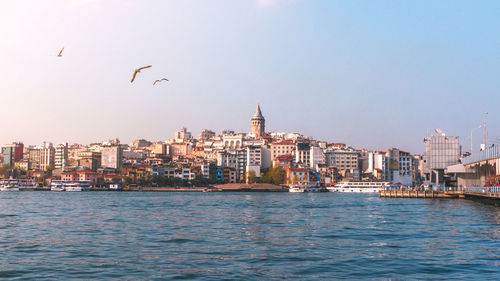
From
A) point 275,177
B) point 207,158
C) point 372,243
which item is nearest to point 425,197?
point 372,243

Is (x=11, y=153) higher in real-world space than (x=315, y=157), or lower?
higher

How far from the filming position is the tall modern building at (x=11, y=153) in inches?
6855

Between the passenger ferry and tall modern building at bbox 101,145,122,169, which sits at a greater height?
tall modern building at bbox 101,145,122,169

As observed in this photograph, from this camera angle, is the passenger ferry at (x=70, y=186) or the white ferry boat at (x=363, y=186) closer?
the white ferry boat at (x=363, y=186)

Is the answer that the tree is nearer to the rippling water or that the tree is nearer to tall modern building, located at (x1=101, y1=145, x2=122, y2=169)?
tall modern building, located at (x1=101, y1=145, x2=122, y2=169)

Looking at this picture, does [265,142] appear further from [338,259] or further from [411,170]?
[338,259]

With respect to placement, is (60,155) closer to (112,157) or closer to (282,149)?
(112,157)

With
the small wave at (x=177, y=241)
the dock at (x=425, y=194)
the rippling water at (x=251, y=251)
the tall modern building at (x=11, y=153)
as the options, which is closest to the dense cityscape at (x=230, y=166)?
the tall modern building at (x=11, y=153)

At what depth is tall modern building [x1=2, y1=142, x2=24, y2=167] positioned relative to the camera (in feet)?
571

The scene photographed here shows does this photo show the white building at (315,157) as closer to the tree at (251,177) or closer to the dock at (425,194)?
the tree at (251,177)

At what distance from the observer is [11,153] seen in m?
175

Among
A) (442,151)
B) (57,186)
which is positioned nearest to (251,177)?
(57,186)

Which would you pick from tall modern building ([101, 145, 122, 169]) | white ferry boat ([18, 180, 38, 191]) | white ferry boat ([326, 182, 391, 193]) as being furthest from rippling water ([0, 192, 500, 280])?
tall modern building ([101, 145, 122, 169])

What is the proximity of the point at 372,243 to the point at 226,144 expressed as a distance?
548 ft
